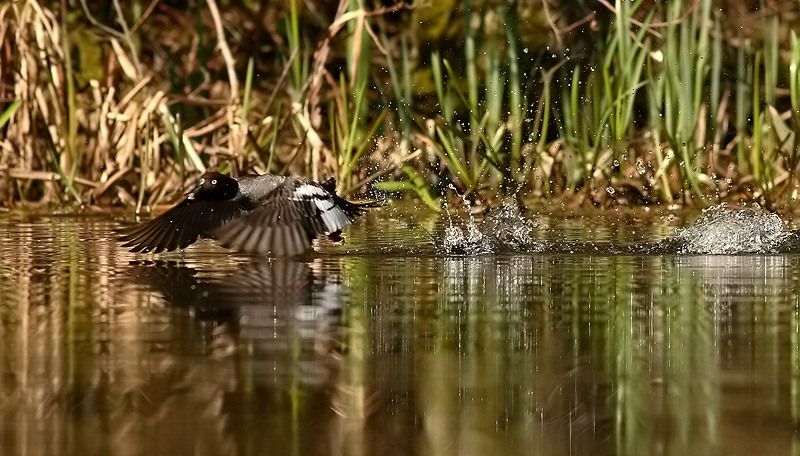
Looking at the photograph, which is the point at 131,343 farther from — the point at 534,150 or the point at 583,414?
the point at 534,150

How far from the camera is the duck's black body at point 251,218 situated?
6543mm

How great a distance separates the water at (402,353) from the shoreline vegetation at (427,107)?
2770mm

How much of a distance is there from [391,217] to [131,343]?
5693 millimetres

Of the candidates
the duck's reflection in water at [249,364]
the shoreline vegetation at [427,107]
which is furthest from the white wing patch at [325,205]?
the shoreline vegetation at [427,107]

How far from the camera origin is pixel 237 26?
424 inches

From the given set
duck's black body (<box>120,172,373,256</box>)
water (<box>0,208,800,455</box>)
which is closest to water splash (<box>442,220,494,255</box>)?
water (<box>0,208,800,455</box>)

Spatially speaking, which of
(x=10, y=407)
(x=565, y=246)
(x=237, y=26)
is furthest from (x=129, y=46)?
(x=10, y=407)

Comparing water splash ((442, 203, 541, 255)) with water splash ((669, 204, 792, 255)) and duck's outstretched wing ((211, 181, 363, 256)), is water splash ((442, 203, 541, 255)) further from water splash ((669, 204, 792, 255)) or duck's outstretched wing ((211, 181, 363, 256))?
water splash ((669, 204, 792, 255))

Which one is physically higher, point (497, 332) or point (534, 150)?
point (534, 150)

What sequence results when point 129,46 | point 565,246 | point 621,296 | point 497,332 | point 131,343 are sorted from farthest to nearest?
point 129,46
point 565,246
point 621,296
point 497,332
point 131,343

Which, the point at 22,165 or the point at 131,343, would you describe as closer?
the point at 131,343

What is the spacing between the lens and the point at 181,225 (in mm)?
6660

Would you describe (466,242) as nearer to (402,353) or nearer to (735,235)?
(735,235)

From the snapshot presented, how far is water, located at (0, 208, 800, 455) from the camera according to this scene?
251cm
